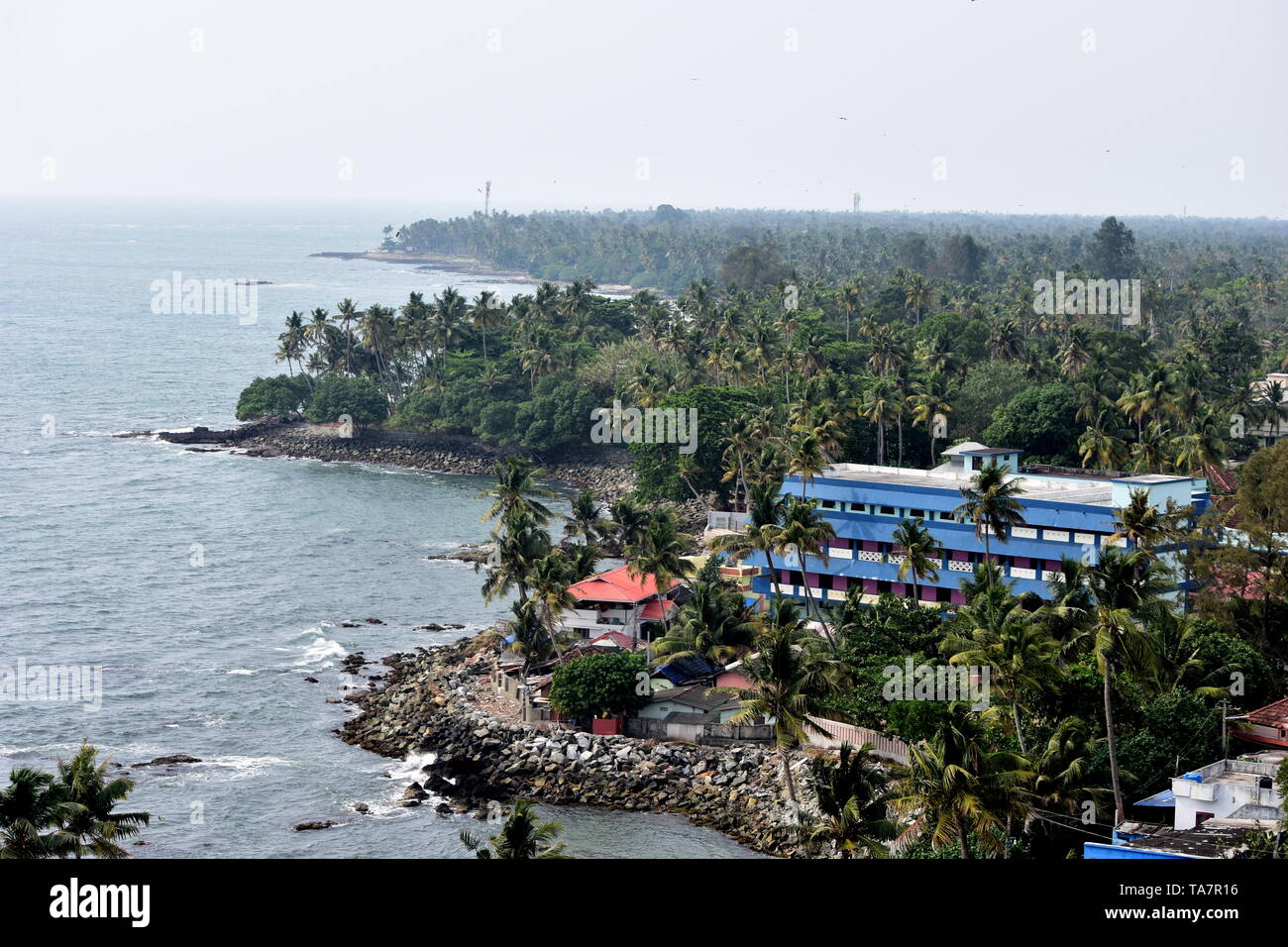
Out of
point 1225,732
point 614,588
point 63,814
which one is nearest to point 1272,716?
point 1225,732

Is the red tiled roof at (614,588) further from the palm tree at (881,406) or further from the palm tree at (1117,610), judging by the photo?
the palm tree at (881,406)

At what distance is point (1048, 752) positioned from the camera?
4272cm

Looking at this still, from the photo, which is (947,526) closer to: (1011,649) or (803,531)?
(803,531)

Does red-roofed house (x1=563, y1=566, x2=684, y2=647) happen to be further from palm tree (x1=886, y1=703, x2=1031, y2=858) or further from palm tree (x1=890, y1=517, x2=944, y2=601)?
palm tree (x1=886, y1=703, x2=1031, y2=858)

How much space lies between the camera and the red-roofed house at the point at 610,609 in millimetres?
66562

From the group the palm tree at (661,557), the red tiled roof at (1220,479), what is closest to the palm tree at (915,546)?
the palm tree at (661,557)

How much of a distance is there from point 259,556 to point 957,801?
6575 centimetres

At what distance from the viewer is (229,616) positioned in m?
79.6

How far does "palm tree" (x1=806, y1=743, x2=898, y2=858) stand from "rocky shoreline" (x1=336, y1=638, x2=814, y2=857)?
986 cm

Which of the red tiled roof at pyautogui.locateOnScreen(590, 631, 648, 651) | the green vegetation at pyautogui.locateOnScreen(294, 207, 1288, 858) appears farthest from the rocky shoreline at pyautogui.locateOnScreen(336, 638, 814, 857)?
the red tiled roof at pyautogui.locateOnScreen(590, 631, 648, 651)

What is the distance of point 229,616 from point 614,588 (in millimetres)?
23974
